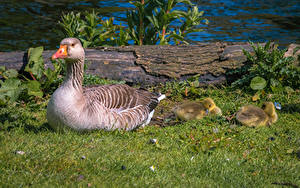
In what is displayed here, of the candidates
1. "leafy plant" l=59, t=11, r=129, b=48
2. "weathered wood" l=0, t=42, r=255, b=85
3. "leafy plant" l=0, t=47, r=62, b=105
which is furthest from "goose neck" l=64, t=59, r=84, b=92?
"leafy plant" l=59, t=11, r=129, b=48

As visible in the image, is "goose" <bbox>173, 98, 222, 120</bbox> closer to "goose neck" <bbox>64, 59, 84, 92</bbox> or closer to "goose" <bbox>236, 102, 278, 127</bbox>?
"goose" <bbox>236, 102, 278, 127</bbox>

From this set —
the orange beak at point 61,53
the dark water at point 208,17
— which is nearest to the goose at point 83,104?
the orange beak at point 61,53

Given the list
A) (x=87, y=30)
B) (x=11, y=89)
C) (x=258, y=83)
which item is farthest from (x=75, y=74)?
(x=258, y=83)

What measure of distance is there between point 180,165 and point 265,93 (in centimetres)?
433

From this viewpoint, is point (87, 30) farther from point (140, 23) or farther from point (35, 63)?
point (35, 63)

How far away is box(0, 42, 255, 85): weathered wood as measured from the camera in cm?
933

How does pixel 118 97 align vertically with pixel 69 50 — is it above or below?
below

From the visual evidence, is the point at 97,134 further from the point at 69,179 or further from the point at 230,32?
the point at 230,32

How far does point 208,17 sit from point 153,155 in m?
13.8

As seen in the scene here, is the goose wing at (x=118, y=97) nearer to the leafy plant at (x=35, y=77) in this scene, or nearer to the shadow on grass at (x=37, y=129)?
the shadow on grass at (x=37, y=129)

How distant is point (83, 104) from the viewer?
242 inches

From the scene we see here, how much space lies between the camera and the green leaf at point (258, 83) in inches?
343

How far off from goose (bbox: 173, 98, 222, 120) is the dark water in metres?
7.61

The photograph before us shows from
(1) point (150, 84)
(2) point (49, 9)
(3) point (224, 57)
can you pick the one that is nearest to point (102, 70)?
(1) point (150, 84)
